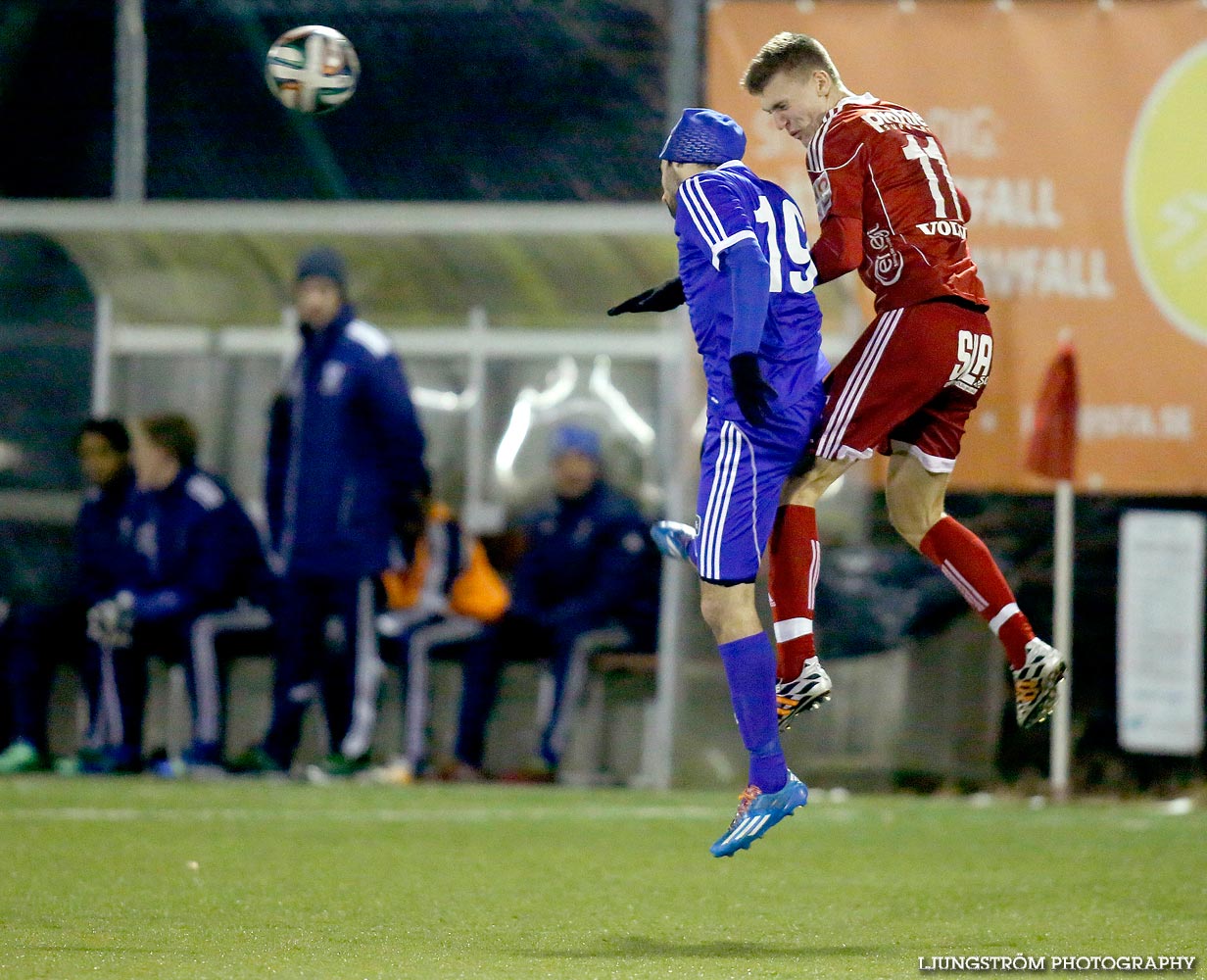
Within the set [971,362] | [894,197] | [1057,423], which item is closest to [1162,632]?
[1057,423]

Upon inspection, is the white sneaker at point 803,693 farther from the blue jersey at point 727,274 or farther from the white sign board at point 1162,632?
the white sign board at point 1162,632

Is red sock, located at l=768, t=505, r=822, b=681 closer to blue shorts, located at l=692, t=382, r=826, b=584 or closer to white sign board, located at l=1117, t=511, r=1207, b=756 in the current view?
blue shorts, located at l=692, t=382, r=826, b=584

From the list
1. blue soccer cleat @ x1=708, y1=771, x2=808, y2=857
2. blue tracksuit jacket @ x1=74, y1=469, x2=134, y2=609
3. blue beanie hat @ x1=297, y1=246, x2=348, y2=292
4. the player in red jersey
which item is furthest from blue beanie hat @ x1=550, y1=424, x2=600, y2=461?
blue soccer cleat @ x1=708, y1=771, x2=808, y2=857

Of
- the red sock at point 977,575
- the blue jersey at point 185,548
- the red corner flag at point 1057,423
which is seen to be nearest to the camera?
the red sock at point 977,575

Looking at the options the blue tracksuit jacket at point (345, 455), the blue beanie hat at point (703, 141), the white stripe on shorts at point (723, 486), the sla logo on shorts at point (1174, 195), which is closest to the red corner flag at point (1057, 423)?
the sla logo on shorts at point (1174, 195)

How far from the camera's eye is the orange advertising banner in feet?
31.8

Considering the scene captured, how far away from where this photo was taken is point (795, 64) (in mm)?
5914

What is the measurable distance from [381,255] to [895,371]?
5487mm

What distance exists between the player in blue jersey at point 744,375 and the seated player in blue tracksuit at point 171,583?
15.6 ft

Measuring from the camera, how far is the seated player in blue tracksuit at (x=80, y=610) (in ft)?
33.9

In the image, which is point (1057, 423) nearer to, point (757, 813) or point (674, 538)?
point (674, 538)

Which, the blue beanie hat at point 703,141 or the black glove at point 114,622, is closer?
the blue beanie hat at point 703,141

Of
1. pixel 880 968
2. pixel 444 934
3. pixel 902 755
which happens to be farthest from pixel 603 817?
pixel 880 968

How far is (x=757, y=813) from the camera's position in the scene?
17.8ft
